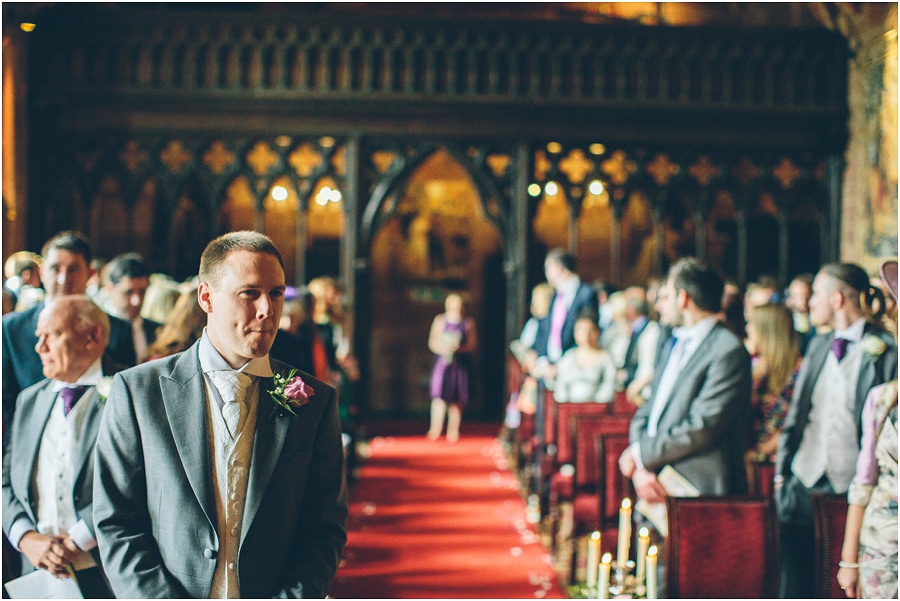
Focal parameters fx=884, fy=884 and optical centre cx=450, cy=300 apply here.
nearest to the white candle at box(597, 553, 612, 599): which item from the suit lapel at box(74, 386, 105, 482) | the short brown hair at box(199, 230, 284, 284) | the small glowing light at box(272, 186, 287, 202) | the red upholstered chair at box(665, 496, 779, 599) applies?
the red upholstered chair at box(665, 496, 779, 599)

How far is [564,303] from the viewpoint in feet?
24.1

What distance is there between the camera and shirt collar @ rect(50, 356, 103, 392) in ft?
9.55

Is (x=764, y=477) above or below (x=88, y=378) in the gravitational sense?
below

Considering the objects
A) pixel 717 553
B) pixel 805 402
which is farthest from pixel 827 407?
pixel 717 553

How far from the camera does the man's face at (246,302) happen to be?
6.84 ft

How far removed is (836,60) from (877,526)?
788 centimetres

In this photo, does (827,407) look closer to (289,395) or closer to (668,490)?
→ (668,490)

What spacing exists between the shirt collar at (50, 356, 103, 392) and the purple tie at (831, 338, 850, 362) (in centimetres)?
295

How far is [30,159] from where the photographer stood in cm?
899

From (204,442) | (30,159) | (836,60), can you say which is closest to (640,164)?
(836,60)

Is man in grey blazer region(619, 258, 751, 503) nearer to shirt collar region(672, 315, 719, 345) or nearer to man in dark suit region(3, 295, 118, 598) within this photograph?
shirt collar region(672, 315, 719, 345)

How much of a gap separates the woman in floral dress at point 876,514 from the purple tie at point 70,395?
263 centimetres

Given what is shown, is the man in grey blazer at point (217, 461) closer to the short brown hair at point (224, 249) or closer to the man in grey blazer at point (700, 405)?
the short brown hair at point (224, 249)

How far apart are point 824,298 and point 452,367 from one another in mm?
7079
